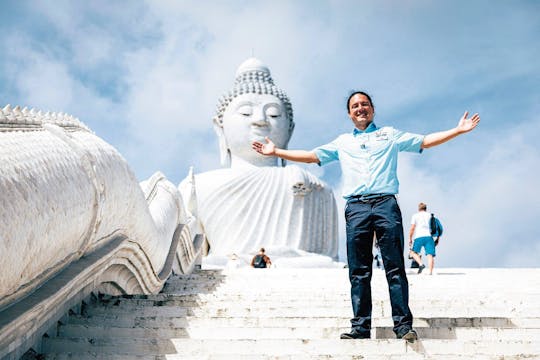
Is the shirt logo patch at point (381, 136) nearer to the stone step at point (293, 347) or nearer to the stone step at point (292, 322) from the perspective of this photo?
the stone step at point (292, 322)

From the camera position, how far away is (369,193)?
142 inches

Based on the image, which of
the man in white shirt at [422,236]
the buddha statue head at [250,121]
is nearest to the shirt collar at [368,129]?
the man in white shirt at [422,236]

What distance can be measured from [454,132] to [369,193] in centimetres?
53

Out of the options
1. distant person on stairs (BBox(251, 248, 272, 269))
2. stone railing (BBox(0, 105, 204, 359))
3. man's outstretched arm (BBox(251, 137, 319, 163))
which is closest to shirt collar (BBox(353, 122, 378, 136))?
man's outstretched arm (BBox(251, 137, 319, 163))

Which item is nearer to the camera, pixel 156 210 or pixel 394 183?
pixel 394 183

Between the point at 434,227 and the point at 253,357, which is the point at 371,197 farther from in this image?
the point at 434,227

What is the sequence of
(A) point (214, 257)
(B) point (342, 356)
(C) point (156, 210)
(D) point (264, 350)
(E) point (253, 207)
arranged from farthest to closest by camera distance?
(E) point (253, 207) < (A) point (214, 257) < (C) point (156, 210) < (D) point (264, 350) < (B) point (342, 356)

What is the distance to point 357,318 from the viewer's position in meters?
3.44

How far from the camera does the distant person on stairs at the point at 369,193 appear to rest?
3.44 meters

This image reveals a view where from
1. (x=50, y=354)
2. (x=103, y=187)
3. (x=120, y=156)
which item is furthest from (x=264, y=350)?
(x=120, y=156)

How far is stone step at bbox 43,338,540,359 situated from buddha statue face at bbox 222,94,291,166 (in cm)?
1050

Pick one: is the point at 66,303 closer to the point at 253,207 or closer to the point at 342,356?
the point at 342,356

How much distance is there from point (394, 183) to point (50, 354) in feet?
6.04

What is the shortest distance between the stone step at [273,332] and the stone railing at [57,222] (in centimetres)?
22
